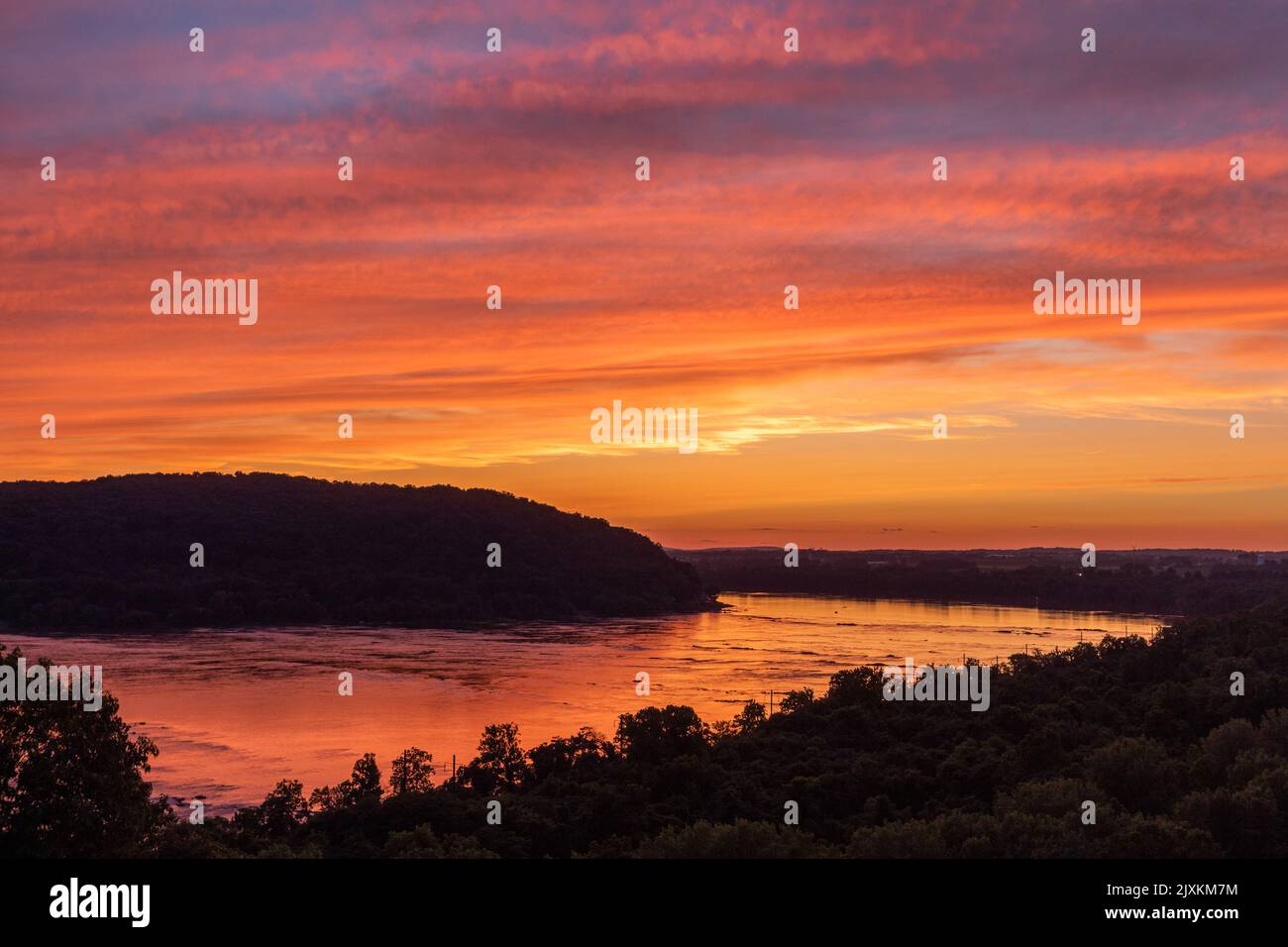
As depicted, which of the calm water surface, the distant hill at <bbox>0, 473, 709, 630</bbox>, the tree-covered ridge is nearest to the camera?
the tree-covered ridge

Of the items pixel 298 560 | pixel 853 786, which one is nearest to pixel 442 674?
pixel 853 786

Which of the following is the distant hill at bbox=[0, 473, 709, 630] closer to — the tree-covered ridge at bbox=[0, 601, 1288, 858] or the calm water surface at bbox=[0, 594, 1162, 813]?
the calm water surface at bbox=[0, 594, 1162, 813]

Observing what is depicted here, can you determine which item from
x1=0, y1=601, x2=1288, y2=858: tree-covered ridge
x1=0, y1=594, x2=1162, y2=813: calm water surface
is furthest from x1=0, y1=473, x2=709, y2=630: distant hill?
x1=0, y1=601, x2=1288, y2=858: tree-covered ridge

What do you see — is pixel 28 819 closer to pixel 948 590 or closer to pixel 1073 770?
pixel 1073 770

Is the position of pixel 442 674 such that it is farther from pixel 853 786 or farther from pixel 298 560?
pixel 298 560

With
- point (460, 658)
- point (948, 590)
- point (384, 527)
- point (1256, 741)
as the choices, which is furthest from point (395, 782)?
point (948, 590)

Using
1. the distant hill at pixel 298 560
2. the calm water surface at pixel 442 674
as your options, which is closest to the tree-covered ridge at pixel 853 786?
the calm water surface at pixel 442 674

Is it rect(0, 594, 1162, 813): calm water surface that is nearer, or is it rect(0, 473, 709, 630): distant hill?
rect(0, 594, 1162, 813): calm water surface
